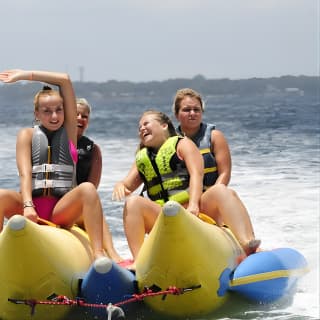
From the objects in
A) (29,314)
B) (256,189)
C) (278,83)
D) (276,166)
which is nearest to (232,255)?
(29,314)

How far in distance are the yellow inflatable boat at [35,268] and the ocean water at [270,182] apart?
0.37m

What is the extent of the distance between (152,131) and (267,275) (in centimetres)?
84

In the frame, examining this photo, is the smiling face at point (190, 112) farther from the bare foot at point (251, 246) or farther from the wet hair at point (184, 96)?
the bare foot at point (251, 246)

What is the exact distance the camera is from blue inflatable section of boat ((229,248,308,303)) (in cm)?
340

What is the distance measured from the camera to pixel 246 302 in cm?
350


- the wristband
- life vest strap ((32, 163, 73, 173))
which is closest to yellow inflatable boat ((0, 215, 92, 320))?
the wristband

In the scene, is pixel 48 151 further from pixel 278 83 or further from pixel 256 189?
pixel 278 83

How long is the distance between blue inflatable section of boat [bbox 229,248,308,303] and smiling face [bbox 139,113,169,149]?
683 millimetres

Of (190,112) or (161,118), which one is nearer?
(161,118)

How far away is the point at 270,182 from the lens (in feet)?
24.7

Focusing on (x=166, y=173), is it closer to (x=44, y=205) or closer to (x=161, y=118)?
(x=161, y=118)

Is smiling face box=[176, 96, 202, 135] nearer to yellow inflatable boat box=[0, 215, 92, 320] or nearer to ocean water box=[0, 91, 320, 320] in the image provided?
ocean water box=[0, 91, 320, 320]

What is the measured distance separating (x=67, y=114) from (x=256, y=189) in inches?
148

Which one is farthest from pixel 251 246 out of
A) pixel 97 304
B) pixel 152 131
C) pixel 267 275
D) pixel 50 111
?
pixel 50 111
